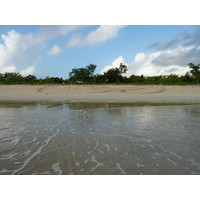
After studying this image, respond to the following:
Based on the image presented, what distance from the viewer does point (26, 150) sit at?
9.64 feet

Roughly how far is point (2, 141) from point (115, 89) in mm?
19791

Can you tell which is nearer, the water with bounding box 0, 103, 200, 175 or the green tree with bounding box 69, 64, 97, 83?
the water with bounding box 0, 103, 200, 175

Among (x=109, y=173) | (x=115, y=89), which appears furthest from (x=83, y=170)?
(x=115, y=89)

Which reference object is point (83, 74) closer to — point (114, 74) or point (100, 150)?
point (114, 74)

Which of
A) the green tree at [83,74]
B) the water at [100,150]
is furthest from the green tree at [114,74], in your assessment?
the water at [100,150]

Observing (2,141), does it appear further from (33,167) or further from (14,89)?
(14,89)

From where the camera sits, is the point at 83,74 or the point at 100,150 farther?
the point at 83,74

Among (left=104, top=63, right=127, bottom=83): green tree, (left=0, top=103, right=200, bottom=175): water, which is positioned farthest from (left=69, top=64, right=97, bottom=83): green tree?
(left=0, top=103, right=200, bottom=175): water

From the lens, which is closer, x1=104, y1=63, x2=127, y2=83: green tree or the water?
the water

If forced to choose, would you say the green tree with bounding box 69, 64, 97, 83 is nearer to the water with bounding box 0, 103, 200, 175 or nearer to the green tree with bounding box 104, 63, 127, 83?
the green tree with bounding box 104, 63, 127, 83

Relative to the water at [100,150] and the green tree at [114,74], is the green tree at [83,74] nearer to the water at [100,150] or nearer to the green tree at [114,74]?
the green tree at [114,74]

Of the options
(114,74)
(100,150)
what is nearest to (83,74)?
(114,74)

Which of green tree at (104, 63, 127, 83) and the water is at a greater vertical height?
green tree at (104, 63, 127, 83)

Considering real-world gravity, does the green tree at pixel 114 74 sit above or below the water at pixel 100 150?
above
